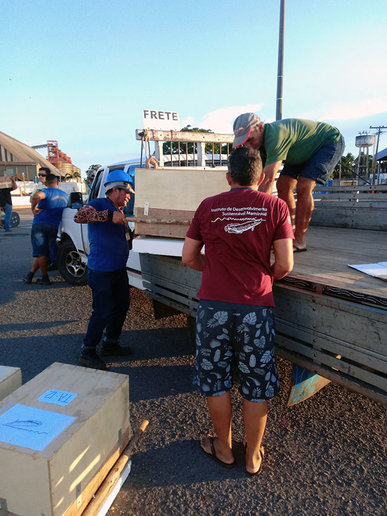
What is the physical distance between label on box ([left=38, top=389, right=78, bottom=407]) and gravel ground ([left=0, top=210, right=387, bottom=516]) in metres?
0.75

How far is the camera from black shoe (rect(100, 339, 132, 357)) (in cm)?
399

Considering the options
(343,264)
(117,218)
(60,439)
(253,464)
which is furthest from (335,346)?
(117,218)

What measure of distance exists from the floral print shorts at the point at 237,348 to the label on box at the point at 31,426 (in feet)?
2.78

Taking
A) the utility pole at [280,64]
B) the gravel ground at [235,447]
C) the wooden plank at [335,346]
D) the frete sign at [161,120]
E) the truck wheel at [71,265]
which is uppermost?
the utility pole at [280,64]

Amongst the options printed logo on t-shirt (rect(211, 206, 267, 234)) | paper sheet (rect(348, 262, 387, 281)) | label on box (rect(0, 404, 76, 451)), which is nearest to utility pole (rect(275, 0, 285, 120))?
paper sheet (rect(348, 262, 387, 281))

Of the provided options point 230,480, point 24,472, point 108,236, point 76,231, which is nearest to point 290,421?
point 230,480

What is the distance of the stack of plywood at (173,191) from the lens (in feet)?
11.2

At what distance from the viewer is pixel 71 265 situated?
681cm

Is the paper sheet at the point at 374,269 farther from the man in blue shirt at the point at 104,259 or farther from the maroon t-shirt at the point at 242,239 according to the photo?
the man in blue shirt at the point at 104,259

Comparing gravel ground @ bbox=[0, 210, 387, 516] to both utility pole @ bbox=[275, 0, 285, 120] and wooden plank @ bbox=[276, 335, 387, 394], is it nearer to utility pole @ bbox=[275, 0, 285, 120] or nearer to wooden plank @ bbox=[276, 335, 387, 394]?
wooden plank @ bbox=[276, 335, 387, 394]

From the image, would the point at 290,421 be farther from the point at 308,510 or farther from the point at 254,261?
the point at 254,261

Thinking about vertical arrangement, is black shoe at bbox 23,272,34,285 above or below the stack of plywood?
below

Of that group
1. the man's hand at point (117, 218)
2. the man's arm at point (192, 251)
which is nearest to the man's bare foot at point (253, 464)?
the man's arm at point (192, 251)

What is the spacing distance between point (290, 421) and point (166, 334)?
210cm
